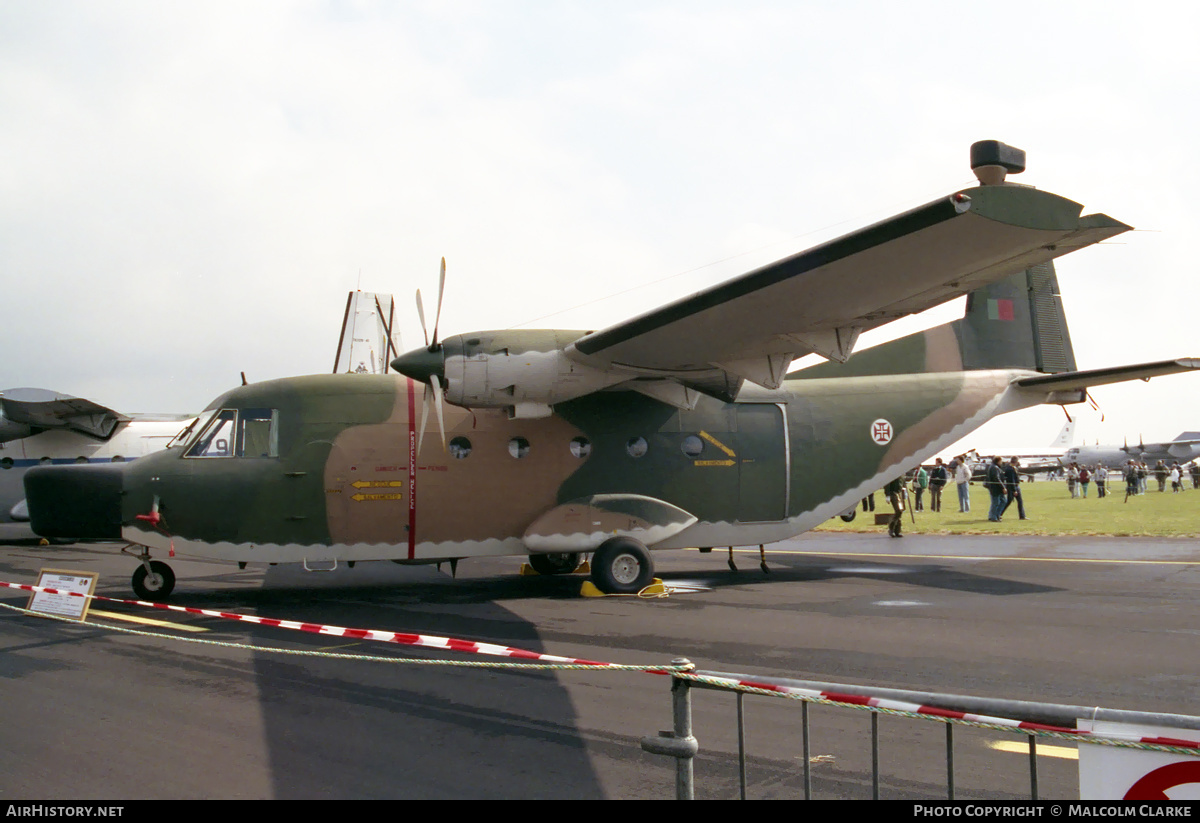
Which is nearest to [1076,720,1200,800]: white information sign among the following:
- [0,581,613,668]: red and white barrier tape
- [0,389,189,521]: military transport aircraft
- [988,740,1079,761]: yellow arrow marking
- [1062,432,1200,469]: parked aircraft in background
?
[988,740,1079,761]: yellow arrow marking

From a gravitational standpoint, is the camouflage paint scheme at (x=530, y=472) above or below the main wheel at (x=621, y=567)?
above

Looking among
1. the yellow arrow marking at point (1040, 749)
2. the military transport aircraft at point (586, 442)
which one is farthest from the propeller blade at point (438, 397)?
the yellow arrow marking at point (1040, 749)

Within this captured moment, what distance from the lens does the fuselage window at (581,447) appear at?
42.8ft

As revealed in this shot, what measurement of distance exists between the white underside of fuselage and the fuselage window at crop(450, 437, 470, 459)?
→ 129 cm

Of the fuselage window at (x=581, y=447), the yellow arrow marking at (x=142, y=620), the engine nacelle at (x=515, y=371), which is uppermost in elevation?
the engine nacelle at (x=515, y=371)

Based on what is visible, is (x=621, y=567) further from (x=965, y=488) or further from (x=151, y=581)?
(x=965, y=488)

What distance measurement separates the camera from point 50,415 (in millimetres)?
22797

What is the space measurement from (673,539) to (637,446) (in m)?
1.59

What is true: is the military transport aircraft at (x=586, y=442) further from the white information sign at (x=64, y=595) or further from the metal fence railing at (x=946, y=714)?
the metal fence railing at (x=946, y=714)

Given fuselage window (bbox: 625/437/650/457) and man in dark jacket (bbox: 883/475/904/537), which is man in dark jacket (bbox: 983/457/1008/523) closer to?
man in dark jacket (bbox: 883/475/904/537)

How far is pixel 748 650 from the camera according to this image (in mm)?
8383

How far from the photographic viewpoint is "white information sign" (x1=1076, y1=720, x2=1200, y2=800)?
265 cm

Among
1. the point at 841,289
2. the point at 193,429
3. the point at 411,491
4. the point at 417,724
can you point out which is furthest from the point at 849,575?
the point at 193,429

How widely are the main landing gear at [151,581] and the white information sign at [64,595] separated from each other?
161 centimetres
